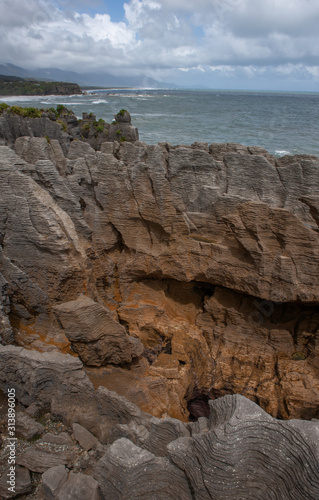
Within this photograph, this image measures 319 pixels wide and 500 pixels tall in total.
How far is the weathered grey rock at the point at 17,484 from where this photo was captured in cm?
643

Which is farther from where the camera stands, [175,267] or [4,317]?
[175,267]

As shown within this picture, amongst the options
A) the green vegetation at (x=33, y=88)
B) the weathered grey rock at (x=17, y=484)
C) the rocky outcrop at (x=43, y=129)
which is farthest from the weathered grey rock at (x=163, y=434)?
the green vegetation at (x=33, y=88)

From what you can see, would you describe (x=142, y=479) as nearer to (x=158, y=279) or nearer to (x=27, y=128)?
(x=158, y=279)

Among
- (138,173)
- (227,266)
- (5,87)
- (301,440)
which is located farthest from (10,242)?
(5,87)

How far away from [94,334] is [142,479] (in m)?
4.77

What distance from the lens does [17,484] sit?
6570mm

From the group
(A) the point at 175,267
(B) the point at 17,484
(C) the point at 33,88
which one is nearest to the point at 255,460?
(B) the point at 17,484

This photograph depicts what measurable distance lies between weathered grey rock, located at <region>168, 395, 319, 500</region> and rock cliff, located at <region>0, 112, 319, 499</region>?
281 cm

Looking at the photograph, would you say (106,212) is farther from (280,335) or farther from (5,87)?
(5,87)

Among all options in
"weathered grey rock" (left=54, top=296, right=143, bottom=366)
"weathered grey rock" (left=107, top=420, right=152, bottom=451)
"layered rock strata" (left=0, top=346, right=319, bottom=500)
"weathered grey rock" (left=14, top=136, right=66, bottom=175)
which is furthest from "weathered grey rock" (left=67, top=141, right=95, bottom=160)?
"weathered grey rock" (left=107, top=420, right=152, bottom=451)

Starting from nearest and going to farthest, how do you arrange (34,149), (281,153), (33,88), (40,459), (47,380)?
(40,459)
(47,380)
(34,149)
(281,153)
(33,88)

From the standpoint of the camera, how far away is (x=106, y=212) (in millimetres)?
13180

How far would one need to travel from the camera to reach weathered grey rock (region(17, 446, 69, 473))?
695cm

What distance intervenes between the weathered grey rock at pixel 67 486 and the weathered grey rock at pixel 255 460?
194 centimetres
